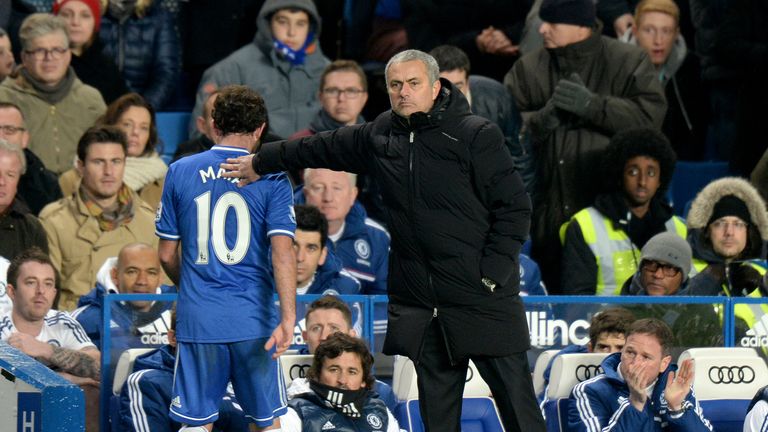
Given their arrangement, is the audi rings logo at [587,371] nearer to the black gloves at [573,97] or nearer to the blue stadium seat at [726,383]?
the blue stadium seat at [726,383]

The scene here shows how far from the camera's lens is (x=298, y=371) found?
28.2 feet

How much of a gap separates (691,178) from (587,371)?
449cm

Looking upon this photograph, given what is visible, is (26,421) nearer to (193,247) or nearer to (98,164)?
(193,247)

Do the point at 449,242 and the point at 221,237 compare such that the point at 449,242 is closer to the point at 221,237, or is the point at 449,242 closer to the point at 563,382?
the point at 221,237

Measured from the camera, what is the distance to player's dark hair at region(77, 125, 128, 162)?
1016 centimetres

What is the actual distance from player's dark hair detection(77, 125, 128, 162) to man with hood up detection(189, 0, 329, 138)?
1375 mm

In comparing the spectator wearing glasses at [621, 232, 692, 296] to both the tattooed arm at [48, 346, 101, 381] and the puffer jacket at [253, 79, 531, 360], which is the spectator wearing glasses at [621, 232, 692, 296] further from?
the tattooed arm at [48, 346, 101, 381]

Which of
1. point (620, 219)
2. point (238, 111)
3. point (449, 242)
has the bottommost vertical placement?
point (449, 242)

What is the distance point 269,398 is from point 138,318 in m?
1.44

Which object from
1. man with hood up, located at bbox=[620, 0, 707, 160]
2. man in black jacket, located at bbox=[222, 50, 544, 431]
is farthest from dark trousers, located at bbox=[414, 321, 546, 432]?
man with hood up, located at bbox=[620, 0, 707, 160]

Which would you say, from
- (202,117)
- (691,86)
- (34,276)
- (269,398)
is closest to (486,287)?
(269,398)

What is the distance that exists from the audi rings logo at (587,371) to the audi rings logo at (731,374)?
61cm

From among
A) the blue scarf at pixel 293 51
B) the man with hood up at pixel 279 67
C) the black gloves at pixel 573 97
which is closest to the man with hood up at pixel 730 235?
the black gloves at pixel 573 97

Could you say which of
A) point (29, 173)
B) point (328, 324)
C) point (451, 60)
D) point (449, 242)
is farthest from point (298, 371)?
point (29, 173)
